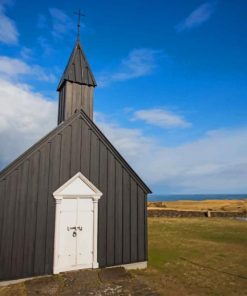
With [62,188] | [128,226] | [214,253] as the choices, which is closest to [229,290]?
[128,226]

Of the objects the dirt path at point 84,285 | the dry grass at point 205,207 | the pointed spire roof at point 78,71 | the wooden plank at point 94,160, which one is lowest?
the dirt path at point 84,285

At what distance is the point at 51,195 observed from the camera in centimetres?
1178

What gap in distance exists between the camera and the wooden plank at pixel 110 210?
12.7 meters

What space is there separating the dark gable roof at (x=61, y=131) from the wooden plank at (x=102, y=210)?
441mm

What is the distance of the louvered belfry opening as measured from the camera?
47.6ft

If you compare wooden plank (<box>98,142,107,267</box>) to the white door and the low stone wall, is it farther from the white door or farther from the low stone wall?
the low stone wall

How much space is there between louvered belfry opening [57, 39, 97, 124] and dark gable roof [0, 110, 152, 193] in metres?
1.39

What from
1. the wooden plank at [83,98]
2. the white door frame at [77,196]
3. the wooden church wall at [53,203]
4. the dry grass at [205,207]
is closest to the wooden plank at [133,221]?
the wooden church wall at [53,203]

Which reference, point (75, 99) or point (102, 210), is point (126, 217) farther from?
point (75, 99)

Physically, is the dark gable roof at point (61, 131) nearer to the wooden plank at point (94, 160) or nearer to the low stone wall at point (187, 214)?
the wooden plank at point (94, 160)

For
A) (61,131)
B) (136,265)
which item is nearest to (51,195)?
(61,131)

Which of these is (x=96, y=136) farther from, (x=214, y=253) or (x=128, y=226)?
(x=214, y=253)

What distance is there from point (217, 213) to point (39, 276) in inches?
1182

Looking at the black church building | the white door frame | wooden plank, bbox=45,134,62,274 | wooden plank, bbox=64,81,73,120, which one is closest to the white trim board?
the black church building
